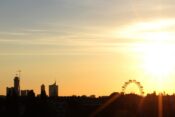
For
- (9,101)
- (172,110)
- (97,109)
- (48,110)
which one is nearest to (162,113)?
(172,110)

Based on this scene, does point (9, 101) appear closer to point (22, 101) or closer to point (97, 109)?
point (22, 101)

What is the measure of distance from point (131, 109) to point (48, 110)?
30311mm

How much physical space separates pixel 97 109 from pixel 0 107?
33249 millimetres

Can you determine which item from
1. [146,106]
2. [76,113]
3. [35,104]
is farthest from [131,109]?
[35,104]

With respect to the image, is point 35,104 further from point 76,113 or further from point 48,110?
point 76,113

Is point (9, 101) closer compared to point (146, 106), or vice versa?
point (9, 101)

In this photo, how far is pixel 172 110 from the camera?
647 feet

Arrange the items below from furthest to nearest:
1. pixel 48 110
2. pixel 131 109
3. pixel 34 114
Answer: pixel 131 109
pixel 48 110
pixel 34 114

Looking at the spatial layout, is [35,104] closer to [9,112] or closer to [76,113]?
[9,112]

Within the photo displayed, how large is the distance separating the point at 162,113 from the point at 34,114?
4546 centimetres

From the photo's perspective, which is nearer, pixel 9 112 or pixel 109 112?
pixel 9 112

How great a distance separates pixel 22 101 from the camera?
19938 centimetres

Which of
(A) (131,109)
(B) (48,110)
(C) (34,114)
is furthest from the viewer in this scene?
(A) (131,109)

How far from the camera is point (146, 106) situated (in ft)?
654
